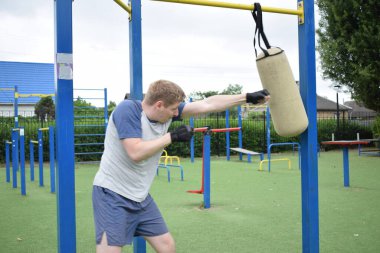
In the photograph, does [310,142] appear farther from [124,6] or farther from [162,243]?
[124,6]

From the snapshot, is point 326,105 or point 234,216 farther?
point 326,105

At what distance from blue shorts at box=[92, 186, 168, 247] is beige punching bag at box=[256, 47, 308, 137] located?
3.41 feet

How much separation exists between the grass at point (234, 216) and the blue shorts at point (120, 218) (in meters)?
1.65

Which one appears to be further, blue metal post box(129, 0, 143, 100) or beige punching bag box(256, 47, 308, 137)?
blue metal post box(129, 0, 143, 100)

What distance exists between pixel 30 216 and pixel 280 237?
3.34 m

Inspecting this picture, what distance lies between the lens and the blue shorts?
215cm

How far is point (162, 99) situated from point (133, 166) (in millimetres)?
402

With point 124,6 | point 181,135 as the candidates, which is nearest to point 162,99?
point 181,135

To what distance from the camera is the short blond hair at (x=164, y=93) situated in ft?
7.21

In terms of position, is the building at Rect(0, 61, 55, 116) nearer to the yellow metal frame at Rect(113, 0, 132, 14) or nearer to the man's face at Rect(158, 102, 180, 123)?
the yellow metal frame at Rect(113, 0, 132, 14)

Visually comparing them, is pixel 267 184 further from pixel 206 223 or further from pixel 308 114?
pixel 308 114

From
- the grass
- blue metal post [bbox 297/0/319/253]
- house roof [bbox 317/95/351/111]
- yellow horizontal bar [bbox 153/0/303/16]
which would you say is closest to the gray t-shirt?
yellow horizontal bar [bbox 153/0/303/16]

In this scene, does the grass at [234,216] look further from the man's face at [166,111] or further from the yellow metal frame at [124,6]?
the yellow metal frame at [124,6]

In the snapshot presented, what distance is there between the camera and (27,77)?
27047 millimetres
